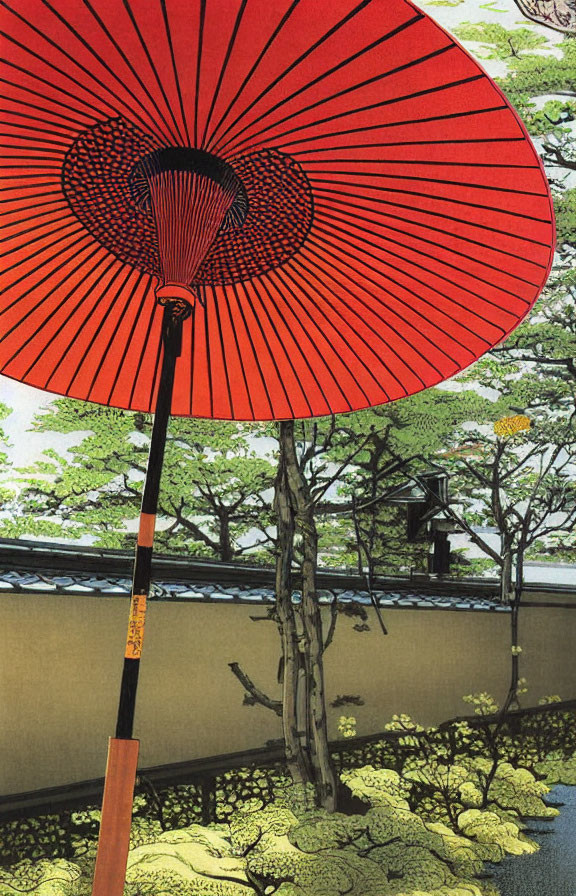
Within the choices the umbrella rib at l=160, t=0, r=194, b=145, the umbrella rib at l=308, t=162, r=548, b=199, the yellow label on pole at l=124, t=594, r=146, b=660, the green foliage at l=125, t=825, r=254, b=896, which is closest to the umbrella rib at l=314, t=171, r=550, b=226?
the umbrella rib at l=308, t=162, r=548, b=199

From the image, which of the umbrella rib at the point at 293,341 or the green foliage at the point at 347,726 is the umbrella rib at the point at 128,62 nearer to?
the umbrella rib at the point at 293,341

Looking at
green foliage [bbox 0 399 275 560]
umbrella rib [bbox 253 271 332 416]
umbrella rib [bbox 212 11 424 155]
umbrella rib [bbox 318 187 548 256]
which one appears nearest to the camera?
umbrella rib [bbox 212 11 424 155]

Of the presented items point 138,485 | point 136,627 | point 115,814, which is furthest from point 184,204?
point 138,485

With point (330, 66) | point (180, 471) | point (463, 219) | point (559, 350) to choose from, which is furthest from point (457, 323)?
point (559, 350)

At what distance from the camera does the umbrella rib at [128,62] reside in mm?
353

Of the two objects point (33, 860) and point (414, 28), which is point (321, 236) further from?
point (33, 860)

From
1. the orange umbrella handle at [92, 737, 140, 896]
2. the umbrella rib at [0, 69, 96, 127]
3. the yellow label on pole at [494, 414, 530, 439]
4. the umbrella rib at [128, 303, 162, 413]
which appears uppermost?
the yellow label on pole at [494, 414, 530, 439]

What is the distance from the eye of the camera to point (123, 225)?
19.6 inches

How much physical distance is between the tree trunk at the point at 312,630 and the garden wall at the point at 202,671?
31mm

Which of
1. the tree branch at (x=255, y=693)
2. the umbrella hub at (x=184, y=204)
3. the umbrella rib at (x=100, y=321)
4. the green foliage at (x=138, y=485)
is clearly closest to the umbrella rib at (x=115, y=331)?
the umbrella rib at (x=100, y=321)

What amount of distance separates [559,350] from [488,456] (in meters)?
0.35

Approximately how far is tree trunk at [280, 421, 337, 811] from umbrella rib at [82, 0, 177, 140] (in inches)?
45.2

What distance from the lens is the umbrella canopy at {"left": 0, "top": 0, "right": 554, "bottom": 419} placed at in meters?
0.36

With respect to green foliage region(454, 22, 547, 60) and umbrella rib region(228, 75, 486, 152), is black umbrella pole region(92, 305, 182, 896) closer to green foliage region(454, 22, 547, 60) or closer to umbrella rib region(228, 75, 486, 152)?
umbrella rib region(228, 75, 486, 152)
